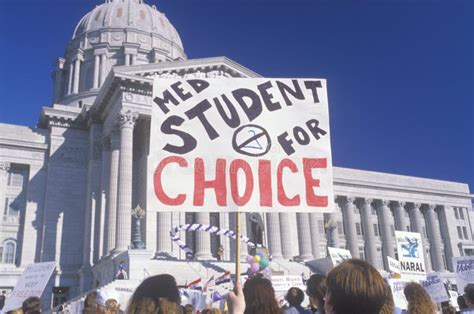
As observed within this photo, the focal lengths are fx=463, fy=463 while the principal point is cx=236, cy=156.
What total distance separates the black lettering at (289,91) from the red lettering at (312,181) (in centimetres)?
100

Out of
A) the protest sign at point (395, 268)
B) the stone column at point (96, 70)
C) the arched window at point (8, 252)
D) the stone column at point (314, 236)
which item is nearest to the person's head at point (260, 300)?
the protest sign at point (395, 268)

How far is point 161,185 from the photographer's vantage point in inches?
270

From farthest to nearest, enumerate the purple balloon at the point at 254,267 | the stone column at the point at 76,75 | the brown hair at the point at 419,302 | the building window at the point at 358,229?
the stone column at the point at 76,75 → the building window at the point at 358,229 → the purple balloon at the point at 254,267 → the brown hair at the point at 419,302

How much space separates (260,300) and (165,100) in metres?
3.73

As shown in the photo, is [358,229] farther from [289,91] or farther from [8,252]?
[289,91]

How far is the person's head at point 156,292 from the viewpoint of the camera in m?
3.84

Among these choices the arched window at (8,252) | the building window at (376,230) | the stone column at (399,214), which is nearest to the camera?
the arched window at (8,252)

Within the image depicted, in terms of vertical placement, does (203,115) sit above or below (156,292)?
above

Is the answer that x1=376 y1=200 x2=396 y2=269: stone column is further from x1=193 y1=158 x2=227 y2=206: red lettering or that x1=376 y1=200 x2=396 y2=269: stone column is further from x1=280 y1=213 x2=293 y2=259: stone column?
x1=193 y1=158 x2=227 y2=206: red lettering

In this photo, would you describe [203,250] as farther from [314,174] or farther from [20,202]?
[314,174]

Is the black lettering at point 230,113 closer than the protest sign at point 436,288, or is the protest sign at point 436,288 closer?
the black lettering at point 230,113

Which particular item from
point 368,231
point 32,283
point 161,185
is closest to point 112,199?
point 32,283

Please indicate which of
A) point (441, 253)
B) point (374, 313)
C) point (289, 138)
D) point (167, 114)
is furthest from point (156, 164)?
point (441, 253)

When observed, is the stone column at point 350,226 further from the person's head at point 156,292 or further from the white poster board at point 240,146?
the person's head at point 156,292
